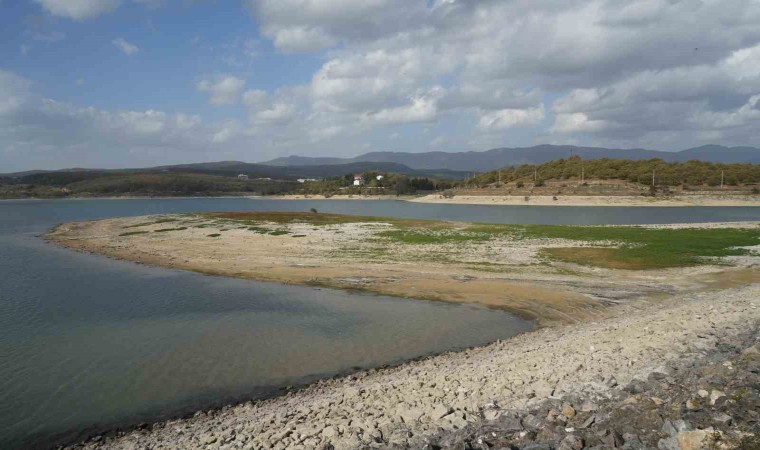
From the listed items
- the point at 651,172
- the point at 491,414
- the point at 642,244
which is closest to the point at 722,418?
the point at 491,414

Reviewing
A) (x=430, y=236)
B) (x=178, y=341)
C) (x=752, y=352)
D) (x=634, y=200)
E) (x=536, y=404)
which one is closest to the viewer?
(x=536, y=404)

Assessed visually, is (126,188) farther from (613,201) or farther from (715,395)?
(715,395)

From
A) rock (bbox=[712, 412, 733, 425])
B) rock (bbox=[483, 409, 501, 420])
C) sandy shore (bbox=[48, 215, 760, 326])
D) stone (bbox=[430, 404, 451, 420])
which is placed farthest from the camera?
sandy shore (bbox=[48, 215, 760, 326])

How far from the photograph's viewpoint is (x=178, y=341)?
1311 cm

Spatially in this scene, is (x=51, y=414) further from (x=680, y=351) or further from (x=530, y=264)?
(x=530, y=264)

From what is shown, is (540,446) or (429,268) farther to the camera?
(429,268)

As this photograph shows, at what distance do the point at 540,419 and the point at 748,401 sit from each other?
8.97 feet

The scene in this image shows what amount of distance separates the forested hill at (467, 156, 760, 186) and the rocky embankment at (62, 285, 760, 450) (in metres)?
114

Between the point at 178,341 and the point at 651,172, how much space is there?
12278 cm

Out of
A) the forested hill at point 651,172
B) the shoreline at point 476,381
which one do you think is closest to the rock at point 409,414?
the shoreline at point 476,381

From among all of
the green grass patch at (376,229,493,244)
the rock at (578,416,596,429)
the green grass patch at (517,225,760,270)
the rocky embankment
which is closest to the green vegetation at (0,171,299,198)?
the green grass patch at (376,229,493,244)

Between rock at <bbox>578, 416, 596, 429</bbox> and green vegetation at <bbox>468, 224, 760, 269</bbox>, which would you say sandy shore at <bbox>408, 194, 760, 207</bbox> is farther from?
rock at <bbox>578, 416, 596, 429</bbox>

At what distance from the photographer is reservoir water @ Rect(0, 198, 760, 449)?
31.2 feet

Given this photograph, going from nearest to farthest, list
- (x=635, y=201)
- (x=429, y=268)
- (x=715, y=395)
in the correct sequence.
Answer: (x=715, y=395) → (x=429, y=268) → (x=635, y=201)
